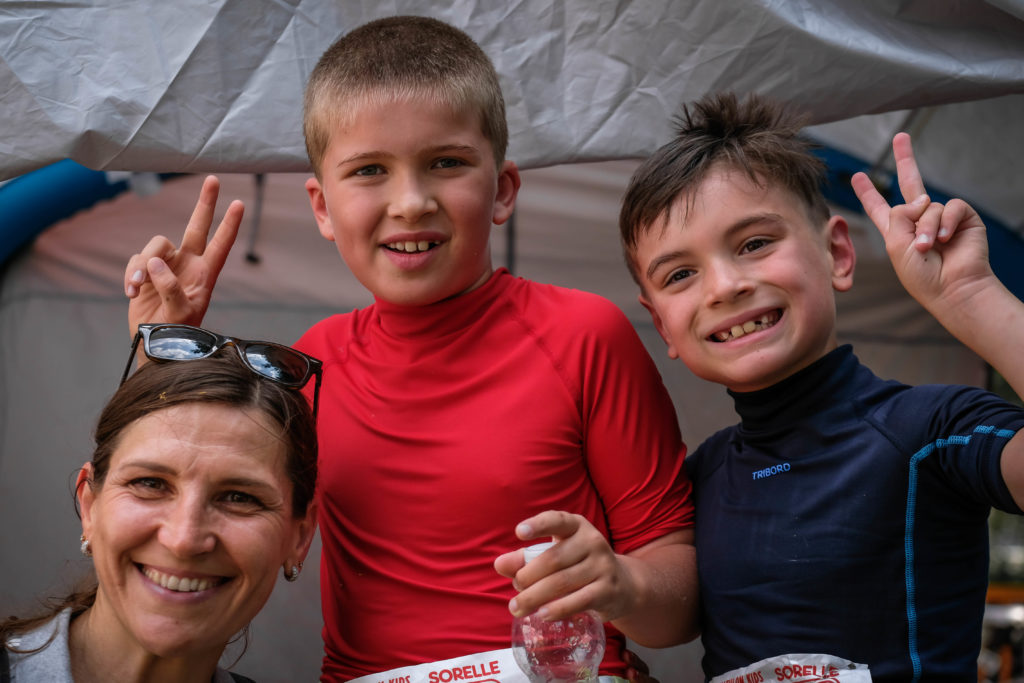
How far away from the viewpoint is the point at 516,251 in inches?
116

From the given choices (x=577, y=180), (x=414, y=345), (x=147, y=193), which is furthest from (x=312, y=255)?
(x=414, y=345)

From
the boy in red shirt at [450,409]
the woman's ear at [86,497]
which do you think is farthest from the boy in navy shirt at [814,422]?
the woman's ear at [86,497]

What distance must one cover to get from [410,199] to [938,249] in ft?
2.85

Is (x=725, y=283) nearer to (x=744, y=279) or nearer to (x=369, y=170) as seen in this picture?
(x=744, y=279)

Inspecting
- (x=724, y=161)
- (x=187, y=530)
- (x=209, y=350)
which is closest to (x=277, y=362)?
(x=209, y=350)

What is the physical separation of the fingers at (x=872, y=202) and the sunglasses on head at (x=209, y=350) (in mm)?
1023

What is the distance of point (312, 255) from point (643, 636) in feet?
5.33

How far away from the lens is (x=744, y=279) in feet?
5.69

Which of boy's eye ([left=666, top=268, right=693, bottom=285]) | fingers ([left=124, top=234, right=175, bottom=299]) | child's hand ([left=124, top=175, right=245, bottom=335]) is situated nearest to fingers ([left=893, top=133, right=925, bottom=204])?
boy's eye ([left=666, top=268, right=693, bottom=285])

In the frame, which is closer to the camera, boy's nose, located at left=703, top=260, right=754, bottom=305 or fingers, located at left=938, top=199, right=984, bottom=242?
fingers, located at left=938, top=199, right=984, bottom=242

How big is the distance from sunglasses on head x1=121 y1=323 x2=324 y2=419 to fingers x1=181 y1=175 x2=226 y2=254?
336mm

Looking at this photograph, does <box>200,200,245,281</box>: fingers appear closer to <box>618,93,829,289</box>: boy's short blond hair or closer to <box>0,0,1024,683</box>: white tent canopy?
<box>0,0,1024,683</box>: white tent canopy

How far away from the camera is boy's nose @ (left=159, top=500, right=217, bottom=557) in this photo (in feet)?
4.96

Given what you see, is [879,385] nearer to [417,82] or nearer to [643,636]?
[643,636]
